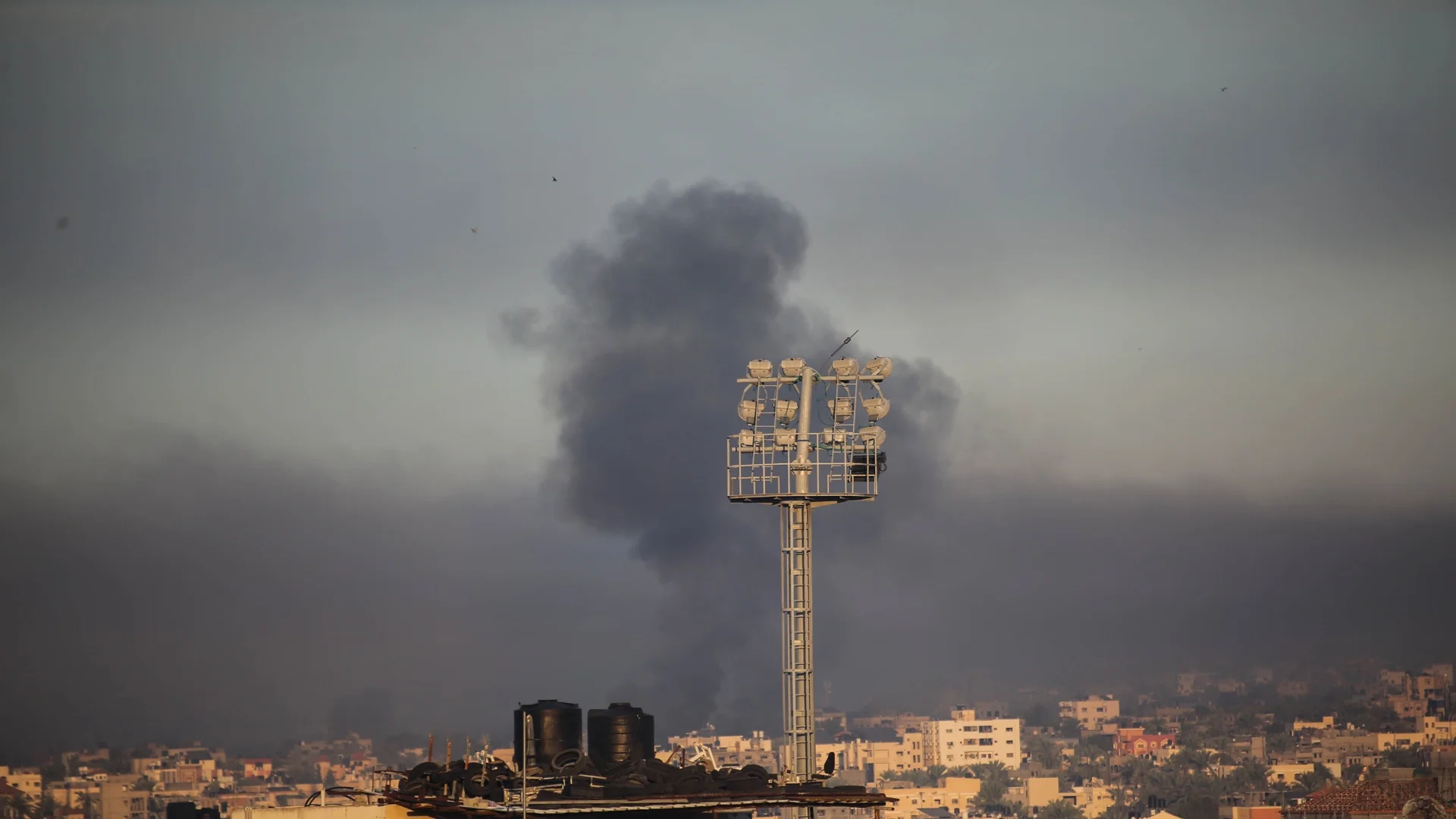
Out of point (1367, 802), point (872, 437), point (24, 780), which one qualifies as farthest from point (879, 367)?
point (24, 780)

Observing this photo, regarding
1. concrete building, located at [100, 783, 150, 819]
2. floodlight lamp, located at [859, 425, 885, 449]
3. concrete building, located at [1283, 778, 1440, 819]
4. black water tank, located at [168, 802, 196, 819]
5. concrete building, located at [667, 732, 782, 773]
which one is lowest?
concrete building, located at [100, 783, 150, 819]

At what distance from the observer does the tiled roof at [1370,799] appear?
92.5m

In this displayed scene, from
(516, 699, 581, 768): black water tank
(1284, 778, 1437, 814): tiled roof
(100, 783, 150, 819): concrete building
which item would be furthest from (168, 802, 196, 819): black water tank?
(100, 783, 150, 819): concrete building

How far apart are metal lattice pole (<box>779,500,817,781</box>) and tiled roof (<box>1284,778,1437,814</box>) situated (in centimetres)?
5110

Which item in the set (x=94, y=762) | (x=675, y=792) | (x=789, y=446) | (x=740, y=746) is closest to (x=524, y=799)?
(x=675, y=792)

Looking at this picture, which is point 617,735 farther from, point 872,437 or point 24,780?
point 24,780

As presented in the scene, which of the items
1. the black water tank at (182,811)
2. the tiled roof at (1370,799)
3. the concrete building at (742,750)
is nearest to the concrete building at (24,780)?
the concrete building at (742,750)

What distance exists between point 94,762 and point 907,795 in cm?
7992

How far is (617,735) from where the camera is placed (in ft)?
172

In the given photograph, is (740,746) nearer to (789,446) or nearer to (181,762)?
(181,762)

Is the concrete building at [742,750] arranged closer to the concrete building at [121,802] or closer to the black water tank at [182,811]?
the concrete building at [121,802]

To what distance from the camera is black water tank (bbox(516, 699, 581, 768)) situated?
52156 millimetres

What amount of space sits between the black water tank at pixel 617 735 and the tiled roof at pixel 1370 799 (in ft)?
168

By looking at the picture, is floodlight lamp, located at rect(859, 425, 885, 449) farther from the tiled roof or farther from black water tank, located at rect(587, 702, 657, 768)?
the tiled roof
